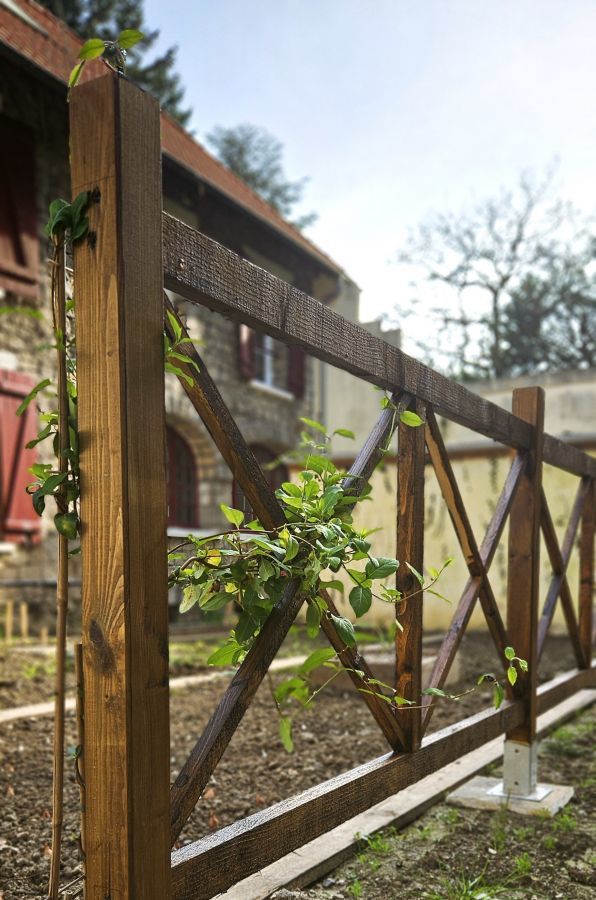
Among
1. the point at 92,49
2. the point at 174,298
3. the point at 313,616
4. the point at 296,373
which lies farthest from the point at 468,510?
the point at 92,49

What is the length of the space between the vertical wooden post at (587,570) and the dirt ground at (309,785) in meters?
0.44

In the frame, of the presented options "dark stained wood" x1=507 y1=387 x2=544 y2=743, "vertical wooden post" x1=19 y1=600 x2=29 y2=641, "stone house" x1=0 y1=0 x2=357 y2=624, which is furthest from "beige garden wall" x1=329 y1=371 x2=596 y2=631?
"dark stained wood" x1=507 y1=387 x2=544 y2=743

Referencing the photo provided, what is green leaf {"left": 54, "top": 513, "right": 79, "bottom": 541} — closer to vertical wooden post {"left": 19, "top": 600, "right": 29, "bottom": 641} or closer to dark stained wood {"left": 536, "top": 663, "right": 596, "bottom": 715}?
dark stained wood {"left": 536, "top": 663, "right": 596, "bottom": 715}

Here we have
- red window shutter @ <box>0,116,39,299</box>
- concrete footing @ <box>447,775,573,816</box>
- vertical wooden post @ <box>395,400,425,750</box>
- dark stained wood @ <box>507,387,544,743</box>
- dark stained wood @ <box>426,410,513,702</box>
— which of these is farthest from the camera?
red window shutter @ <box>0,116,39,299</box>

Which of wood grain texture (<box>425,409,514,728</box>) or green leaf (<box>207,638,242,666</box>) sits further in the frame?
wood grain texture (<box>425,409,514,728</box>)

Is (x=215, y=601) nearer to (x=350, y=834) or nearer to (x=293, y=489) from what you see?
(x=293, y=489)

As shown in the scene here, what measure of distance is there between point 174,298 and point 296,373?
13.3ft

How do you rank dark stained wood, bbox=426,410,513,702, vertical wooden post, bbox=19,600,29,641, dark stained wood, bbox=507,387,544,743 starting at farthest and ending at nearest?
vertical wooden post, bbox=19,600,29,641 < dark stained wood, bbox=507,387,544,743 < dark stained wood, bbox=426,410,513,702

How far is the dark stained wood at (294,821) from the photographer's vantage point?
4.33 feet

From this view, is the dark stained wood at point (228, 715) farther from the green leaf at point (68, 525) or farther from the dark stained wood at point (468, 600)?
the dark stained wood at point (468, 600)

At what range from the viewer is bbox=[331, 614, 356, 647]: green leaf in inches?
61.2

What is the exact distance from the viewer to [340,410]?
1288 cm

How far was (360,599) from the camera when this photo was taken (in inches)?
59.6

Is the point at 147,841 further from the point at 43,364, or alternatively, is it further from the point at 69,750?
the point at 43,364
